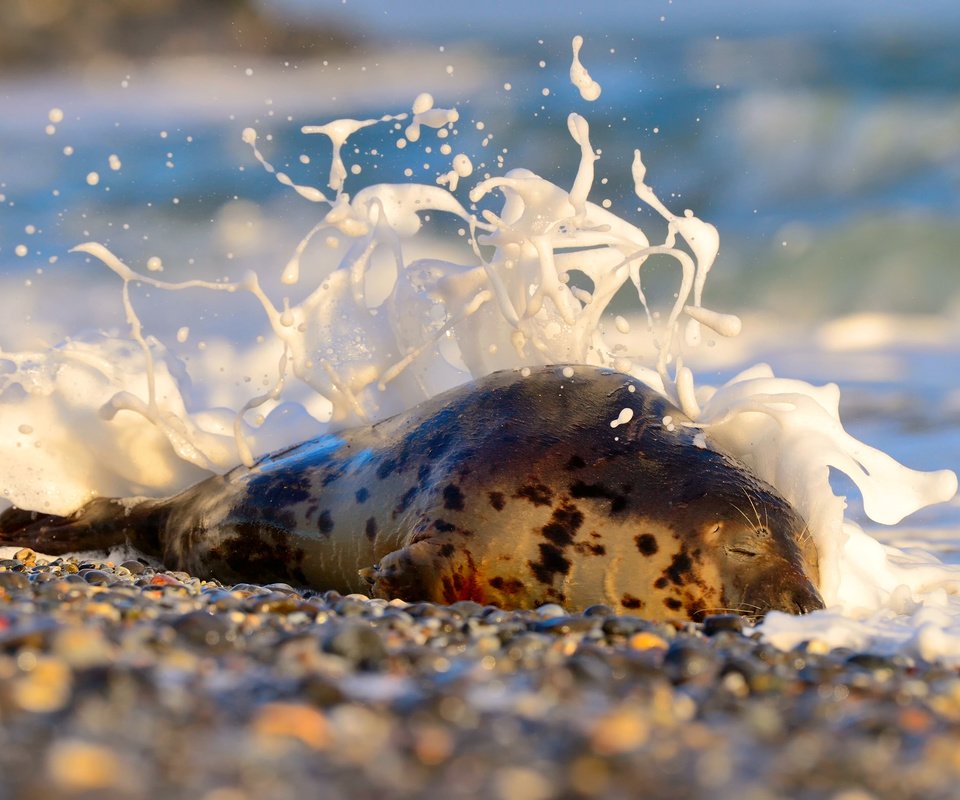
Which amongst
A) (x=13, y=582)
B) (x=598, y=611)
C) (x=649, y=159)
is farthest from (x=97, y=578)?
(x=649, y=159)

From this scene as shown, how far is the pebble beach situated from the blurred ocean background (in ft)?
15.2

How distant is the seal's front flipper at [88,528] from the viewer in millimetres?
4695

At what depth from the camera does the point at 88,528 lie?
4797 millimetres

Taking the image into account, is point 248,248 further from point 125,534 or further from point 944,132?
point 125,534

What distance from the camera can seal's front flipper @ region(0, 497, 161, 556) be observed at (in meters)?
4.70

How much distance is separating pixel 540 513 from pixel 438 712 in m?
1.82

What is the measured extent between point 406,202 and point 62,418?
146 centimetres

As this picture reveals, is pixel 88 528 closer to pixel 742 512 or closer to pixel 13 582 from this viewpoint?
pixel 13 582

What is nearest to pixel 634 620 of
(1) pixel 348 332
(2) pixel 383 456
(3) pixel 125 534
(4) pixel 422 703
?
(4) pixel 422 703

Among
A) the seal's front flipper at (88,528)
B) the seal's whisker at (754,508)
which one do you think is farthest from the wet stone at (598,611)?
the seal's front flipper at (88,528)

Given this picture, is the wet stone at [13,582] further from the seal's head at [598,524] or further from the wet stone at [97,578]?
the seal's head at [598,524]

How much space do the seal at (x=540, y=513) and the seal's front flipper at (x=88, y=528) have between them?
61 centimetres

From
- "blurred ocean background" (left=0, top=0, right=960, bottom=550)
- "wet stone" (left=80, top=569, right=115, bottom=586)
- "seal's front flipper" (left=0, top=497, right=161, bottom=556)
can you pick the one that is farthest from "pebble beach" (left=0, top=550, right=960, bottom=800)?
"blurred ocean background" (left=0, top=0, right=960, bottom=550)

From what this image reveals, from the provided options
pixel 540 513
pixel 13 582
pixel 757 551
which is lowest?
pixel 757 551
